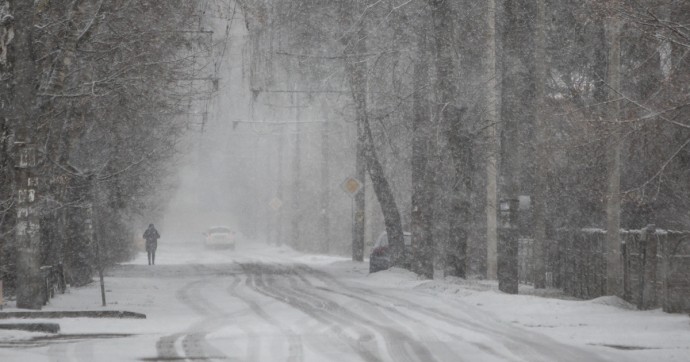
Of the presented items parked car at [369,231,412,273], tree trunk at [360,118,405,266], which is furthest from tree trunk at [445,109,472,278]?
parked car at [369,231,412,273]

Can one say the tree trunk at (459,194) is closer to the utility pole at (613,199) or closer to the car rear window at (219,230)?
the utility pole at (613,199)

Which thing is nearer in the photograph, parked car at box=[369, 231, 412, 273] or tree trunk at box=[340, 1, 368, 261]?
tree trunk at box=[340, 1, 368, 261]

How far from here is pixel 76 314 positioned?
52.6ft

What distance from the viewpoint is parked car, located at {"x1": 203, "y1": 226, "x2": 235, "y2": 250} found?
66.2m

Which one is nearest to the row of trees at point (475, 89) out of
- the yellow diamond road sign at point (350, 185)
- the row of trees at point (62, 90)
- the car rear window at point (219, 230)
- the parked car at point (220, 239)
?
the row of trees at point (62, 90)

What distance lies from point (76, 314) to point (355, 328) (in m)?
4.46

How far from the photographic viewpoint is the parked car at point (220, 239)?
6622 centimetres

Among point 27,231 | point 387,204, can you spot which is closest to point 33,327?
point 27,231

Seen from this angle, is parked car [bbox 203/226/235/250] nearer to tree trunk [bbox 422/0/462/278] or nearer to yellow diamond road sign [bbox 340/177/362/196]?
yellow diamond road sign [bbox 340/177/362/196]

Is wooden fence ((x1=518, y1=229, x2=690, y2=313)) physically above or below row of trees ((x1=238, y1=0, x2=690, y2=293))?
below

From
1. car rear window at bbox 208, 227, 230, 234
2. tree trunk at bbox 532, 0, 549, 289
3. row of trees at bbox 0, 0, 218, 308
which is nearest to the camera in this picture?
row of trees at bbox 0, 0, 218, 308

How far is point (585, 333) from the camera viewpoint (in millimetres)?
14406

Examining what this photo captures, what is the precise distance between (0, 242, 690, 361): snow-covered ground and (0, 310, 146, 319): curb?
0.52 ft

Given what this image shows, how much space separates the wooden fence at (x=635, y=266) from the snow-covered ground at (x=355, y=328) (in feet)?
1.44
